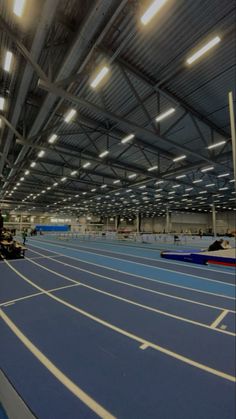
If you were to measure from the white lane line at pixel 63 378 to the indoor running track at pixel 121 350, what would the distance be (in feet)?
0.04

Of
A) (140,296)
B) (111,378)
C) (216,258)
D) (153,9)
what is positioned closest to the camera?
(216,258)

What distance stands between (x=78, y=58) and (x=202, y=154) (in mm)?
9084

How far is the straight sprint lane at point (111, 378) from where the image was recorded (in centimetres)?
210

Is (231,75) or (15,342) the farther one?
(231,75)

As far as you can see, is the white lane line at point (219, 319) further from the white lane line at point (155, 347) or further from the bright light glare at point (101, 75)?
the bright light glare at point (101, 75)

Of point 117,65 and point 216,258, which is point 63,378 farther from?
point 117,65

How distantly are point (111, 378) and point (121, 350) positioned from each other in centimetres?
53

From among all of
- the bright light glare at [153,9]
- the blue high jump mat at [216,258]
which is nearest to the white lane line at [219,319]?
the blue high jump mat at [216,258]

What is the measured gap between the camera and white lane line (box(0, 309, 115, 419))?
2.10 m

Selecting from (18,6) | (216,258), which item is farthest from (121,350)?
(18,6)

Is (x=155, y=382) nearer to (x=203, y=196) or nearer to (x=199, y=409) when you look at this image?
(x=199, y=409)

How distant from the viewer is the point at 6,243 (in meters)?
11.9

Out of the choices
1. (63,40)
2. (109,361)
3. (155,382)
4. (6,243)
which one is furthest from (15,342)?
(6,243)

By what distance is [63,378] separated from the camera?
2516 millimetres
